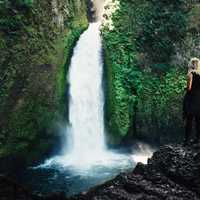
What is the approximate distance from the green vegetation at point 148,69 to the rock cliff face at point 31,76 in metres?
2.03

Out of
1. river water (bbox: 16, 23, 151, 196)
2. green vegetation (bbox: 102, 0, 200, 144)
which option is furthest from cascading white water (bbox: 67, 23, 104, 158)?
green vegetation (bbox: 102, 0, 200, 144)

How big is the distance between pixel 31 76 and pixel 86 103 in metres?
2.55

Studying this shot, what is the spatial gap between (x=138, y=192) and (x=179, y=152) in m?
1.13

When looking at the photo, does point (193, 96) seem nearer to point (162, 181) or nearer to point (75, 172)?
point (162, 181)

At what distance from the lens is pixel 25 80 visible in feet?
56.3

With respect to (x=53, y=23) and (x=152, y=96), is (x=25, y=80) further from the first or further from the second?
(x=152, y=96)

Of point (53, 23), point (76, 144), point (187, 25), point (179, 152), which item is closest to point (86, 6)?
point (53, 23)

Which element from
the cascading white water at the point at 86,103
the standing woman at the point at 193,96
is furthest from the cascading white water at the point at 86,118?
the standing woman at the point at 193,96

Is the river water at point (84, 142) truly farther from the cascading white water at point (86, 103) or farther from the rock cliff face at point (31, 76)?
the rock cliff face at point (31, 76)

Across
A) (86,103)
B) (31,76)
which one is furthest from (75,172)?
(31,76)

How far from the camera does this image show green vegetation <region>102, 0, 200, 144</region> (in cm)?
1825

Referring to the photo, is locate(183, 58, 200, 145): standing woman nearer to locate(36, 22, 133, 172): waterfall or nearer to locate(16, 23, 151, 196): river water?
locate(16, 23, 151, 196): river water

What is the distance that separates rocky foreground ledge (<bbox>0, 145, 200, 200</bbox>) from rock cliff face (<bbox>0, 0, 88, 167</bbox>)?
8.47m

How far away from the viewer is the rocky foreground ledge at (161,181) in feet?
23.7
